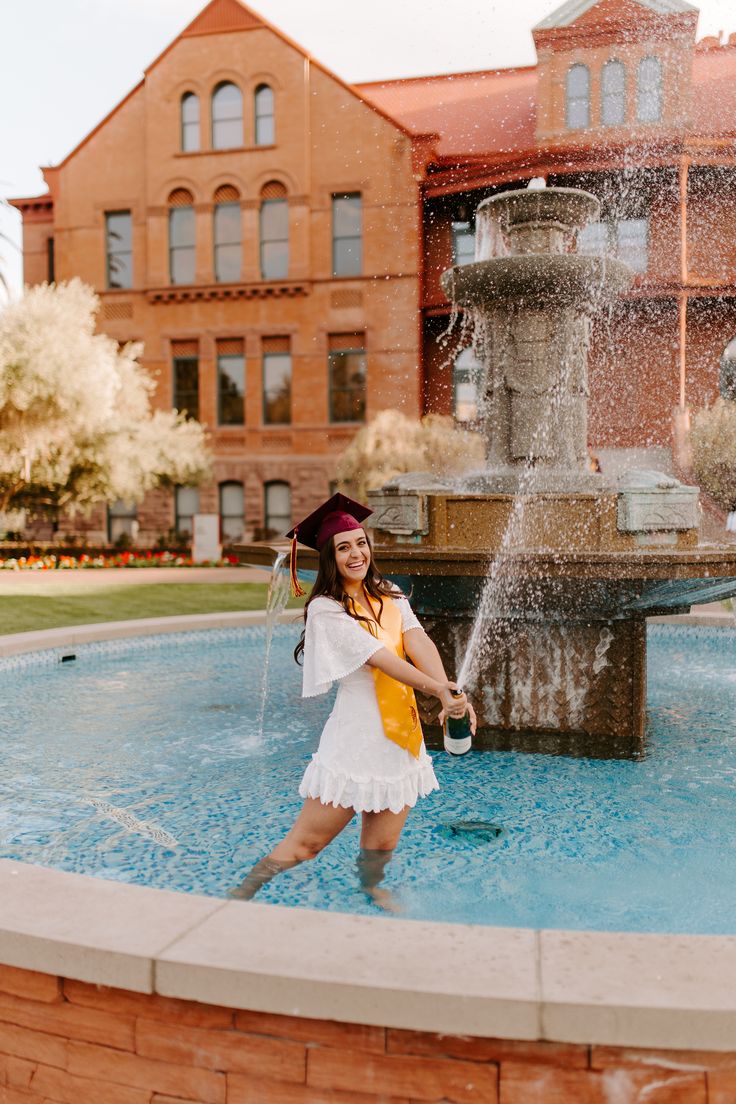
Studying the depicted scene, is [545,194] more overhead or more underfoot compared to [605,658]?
more overhead

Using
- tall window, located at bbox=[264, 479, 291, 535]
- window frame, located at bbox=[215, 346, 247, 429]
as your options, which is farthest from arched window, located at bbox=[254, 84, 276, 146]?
tall window, located at bbox=[264, 479, 291, 535]

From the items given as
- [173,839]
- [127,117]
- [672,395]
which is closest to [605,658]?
[173,839]

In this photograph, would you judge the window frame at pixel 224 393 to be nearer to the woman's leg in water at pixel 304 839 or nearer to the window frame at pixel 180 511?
Answer: the window frame at pixel 180 511

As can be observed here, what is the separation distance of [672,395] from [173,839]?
79.6ft

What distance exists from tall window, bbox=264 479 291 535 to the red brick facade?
2876 centimetres

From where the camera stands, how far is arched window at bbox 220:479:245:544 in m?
31.8

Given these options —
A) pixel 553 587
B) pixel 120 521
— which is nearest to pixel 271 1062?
pixel 553 587

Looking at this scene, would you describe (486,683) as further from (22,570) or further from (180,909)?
(22,570)

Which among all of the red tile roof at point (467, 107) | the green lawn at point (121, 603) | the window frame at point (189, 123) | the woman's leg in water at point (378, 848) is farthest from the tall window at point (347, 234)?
the woman's leg in water at point (378, 848)

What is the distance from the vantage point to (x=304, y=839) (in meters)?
3.74

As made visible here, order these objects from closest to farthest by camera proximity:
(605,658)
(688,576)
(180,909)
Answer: (180,909) → (688,576) → (605,658)

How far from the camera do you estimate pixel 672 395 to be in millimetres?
26641

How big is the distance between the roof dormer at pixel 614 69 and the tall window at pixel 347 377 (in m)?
8.15

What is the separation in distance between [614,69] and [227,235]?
12672 mm
